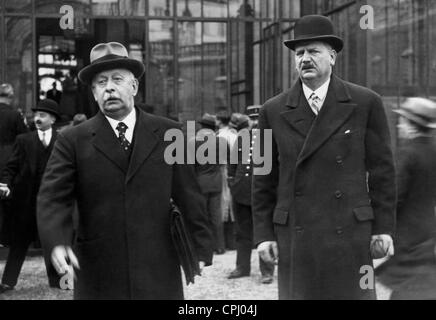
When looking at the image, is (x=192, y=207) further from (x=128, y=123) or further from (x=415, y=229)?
(x=415, y=229)

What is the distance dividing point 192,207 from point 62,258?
2.51ft

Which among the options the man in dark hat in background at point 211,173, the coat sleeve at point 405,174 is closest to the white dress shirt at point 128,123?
the coat sleeve at point 405,174

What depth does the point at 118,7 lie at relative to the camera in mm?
15094

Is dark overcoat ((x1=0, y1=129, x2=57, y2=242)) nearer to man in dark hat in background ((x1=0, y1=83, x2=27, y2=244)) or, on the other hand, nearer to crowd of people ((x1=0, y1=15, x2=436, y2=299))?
man in dark hat in background ((x1=0, y1=83, x2=27, y2=244))

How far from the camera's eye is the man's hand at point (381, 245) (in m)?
4.86

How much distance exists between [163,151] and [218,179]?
246 inches

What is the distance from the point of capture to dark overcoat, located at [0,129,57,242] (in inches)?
351

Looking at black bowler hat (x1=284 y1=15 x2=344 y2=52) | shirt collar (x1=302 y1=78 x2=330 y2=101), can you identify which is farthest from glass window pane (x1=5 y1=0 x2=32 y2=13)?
shirt collar (x1=302 y1=78 x2=330 y2=101)

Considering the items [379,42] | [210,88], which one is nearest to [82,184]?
[379,42]

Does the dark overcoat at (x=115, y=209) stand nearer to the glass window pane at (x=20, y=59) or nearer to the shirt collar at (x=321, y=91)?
the shirt collar at (x=321, y=91)

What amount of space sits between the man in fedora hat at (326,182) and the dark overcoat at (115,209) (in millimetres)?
648

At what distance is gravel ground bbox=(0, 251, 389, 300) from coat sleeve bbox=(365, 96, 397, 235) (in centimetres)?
357

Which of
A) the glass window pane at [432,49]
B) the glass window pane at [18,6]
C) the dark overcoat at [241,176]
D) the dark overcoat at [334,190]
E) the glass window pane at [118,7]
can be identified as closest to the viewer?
the dark overcoat at [334,190]

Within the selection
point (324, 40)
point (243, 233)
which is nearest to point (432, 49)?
point (243, 233)
